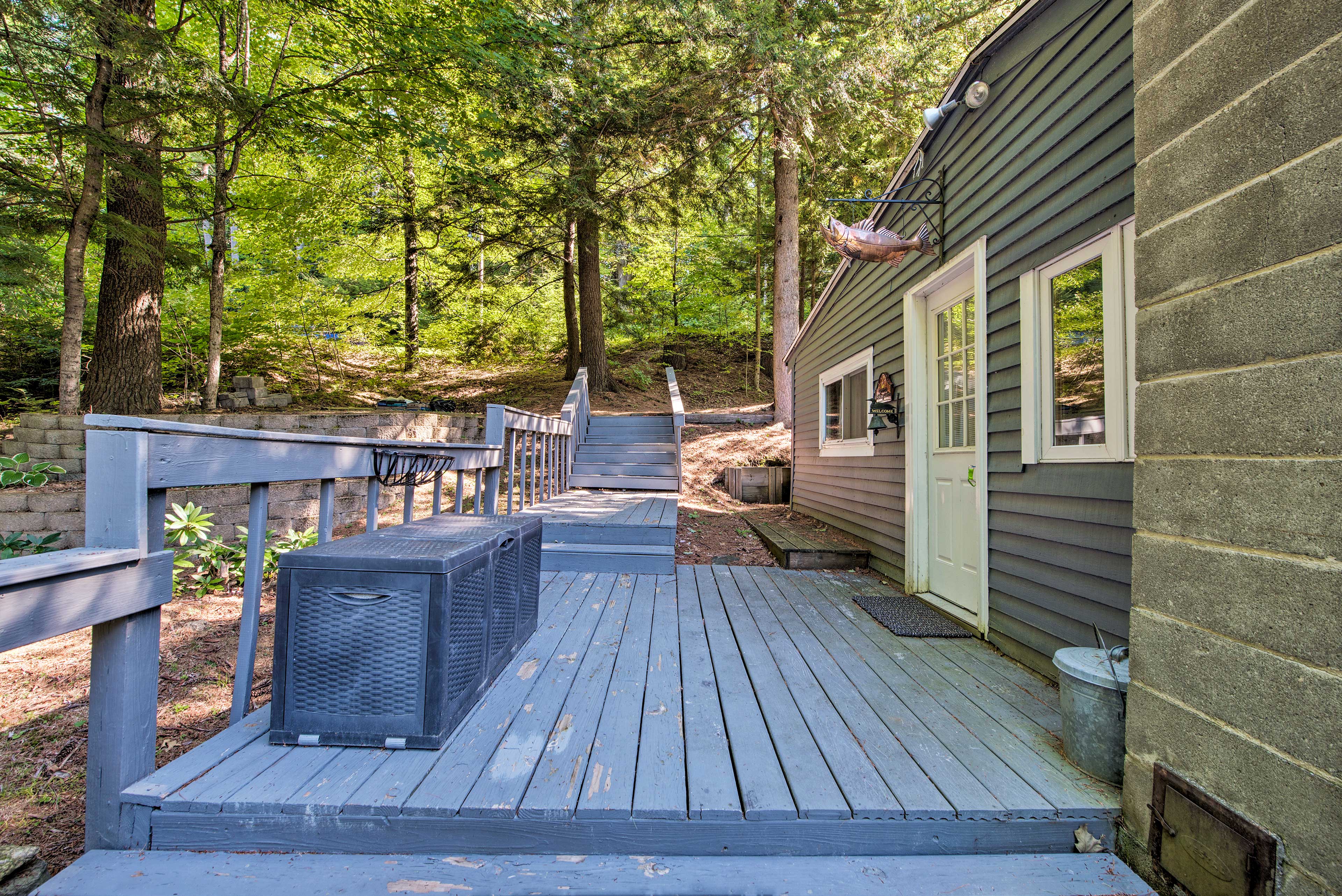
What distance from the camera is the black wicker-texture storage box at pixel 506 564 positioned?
206cm

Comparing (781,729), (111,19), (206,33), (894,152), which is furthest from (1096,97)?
(206,33)

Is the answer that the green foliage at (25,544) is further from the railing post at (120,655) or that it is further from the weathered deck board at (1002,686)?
the weathered deck board at (1002,686)

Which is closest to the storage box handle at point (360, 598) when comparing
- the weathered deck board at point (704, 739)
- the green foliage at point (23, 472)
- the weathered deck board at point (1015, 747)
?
the weathered deck board at point (704, 739)

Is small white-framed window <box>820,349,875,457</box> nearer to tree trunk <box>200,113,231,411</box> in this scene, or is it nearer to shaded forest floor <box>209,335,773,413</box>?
shaded forest floor <box>209,335,773,413</box>

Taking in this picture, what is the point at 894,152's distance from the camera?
347 inches

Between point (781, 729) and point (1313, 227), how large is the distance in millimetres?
1729

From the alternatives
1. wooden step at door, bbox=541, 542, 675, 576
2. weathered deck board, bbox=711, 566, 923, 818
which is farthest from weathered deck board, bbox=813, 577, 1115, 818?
wooden step at door, bbox=541, 542, 675, 576

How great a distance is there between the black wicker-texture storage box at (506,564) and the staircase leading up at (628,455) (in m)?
3.90

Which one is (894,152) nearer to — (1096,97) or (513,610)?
A: (1096,97)

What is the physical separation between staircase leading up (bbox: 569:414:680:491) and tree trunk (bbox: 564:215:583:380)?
3174 mm

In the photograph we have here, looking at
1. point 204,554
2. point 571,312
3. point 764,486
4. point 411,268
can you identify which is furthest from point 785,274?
point 204,554

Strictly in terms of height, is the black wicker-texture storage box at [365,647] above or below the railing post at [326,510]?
below

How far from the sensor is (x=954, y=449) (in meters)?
3.51

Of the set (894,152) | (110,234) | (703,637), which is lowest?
(703,637)
